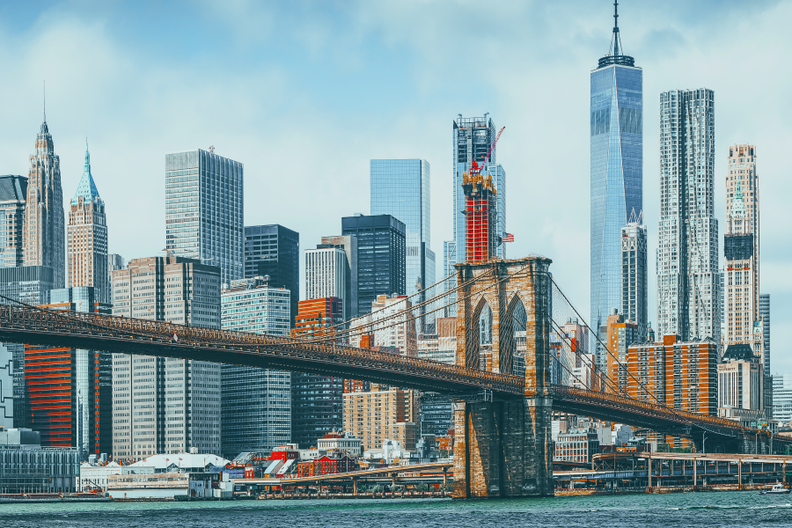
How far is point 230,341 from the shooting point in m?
84.8

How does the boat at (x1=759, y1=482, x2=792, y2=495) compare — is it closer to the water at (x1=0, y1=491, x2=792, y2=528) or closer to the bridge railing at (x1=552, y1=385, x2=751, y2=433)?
the bridge railing at (x1=552, y1=385, x2=751, y2=433)

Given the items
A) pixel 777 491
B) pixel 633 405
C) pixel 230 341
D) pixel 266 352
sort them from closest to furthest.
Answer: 1. pixel 230 341
2. pixel 266 352
3. pixel 633 405
4. pixel 777 491

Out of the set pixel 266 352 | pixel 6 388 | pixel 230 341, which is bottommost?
pixel 6 388

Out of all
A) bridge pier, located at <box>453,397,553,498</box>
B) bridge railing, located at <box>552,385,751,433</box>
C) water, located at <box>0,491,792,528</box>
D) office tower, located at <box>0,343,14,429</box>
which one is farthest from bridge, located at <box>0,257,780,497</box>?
office tower, located at <box>0,343,14,429</box>

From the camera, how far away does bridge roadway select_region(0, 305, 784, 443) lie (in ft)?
252

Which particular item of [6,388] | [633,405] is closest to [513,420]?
[633,405]

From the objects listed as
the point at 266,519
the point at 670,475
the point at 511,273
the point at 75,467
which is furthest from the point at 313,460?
the point at 266,519

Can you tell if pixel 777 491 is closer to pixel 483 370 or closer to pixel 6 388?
pixel 483 370

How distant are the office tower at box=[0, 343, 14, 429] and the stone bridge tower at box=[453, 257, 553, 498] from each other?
105 m

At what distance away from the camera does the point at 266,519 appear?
88.8 meters

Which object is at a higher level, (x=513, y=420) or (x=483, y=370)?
(x=483, y=370)

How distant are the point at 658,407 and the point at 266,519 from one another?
56319 millimetres

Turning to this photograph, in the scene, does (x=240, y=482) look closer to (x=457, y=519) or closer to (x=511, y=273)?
(x=511, y=273)

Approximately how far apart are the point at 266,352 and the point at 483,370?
22929 mm
